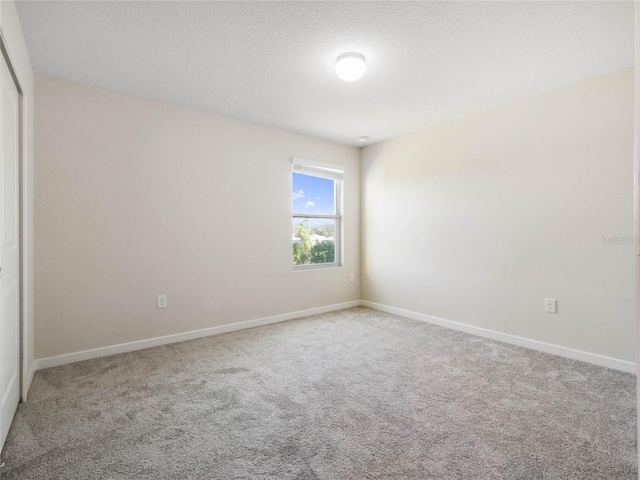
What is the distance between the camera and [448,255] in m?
3.79

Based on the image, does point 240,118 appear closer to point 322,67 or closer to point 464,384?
point 322,67

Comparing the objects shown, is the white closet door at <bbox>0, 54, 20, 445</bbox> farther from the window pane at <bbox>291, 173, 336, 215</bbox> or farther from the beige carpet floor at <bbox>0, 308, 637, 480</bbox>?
the window pane at <bbox>291, 173, 336, 215</bbox>

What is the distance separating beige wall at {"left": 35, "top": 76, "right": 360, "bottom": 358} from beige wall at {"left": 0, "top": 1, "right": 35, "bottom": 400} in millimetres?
194

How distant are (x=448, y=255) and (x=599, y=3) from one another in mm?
2456

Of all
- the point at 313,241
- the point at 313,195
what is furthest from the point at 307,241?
the point at 313,195

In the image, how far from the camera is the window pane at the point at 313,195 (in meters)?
4.30

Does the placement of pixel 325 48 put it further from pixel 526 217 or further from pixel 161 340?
pixel 161 340

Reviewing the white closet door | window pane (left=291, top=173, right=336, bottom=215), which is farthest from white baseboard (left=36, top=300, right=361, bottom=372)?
window pane (left=291, top=173, right=336, bottom=215)

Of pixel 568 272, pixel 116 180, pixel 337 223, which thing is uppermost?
pixel 116 180

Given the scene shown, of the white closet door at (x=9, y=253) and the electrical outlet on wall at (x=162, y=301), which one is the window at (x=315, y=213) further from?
the white closet door at (x=9, y=253)

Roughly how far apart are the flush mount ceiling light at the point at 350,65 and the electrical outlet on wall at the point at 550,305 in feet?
8.40

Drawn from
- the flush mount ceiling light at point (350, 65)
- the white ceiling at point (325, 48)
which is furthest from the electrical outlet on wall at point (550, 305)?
the flush mount ceiling light at point (350, 65)

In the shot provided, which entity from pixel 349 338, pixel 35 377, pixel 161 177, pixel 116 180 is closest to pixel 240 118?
pixel 161 177

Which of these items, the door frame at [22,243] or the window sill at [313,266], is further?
the window sill at [313,266]
